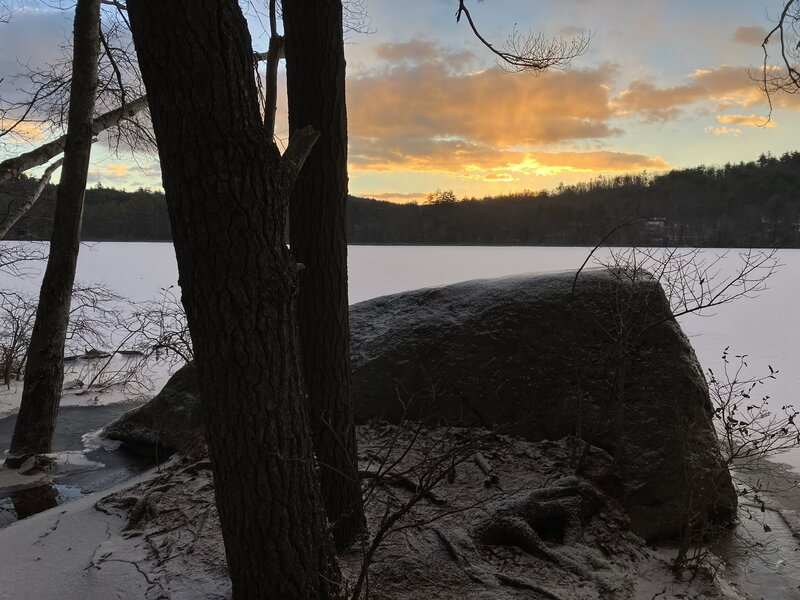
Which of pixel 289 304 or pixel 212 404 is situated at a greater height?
pixel 289 304

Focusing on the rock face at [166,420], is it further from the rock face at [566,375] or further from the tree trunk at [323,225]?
the tree trunk at [323,225]

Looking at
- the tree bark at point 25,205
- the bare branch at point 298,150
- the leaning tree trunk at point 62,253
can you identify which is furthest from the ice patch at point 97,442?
the bare branch at point 298,150

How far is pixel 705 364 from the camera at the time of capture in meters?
10.0

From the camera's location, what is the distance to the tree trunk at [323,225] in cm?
340

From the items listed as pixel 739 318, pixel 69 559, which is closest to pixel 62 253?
pixel 69 559

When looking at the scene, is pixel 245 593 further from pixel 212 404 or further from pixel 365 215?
pixel 365 215

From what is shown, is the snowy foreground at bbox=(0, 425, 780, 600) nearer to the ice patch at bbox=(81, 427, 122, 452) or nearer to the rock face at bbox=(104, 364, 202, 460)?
the rock face at bbox=(104, 364, 202, 460)

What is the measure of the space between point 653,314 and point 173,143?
4376mm

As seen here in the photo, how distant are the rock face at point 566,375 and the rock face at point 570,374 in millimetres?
11

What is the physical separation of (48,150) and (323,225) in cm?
637

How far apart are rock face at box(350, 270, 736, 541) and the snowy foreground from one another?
→ 14.9 inches

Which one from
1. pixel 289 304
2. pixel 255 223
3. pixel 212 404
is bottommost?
pixel 212 404

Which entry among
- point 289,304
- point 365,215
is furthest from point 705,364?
point 365,215

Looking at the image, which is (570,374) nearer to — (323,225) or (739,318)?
(323,225)
